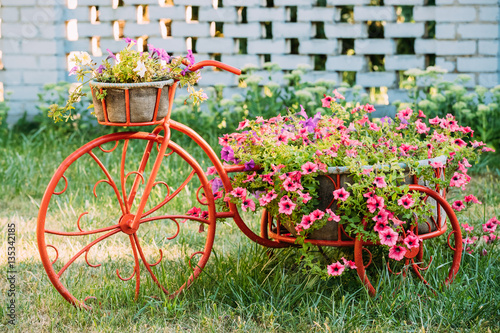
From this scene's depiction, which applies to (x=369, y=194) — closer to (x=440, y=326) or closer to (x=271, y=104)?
(x=440, y=326)

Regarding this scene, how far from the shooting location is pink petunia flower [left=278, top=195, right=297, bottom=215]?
214 centimetres

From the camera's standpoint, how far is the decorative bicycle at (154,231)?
221 cm

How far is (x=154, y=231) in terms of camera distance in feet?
10.7

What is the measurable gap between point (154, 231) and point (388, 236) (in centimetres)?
152

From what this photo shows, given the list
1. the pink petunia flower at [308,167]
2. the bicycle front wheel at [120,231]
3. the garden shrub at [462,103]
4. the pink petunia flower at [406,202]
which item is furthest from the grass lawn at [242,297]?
the garden shrub at [462,103]

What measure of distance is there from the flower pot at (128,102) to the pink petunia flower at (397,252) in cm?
98

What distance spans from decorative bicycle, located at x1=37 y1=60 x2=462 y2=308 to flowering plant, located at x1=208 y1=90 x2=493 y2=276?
0.05 meters

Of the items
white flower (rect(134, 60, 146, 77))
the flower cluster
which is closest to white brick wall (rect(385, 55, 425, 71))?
the flower cluster

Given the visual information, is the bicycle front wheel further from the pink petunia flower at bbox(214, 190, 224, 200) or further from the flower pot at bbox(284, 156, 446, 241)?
the flower pot at bbox(284, 156, 446, 241)

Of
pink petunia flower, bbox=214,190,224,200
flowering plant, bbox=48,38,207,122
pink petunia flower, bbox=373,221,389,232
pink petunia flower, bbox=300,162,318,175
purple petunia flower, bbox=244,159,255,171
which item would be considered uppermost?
flowering plant, bbox=48,38,207,122

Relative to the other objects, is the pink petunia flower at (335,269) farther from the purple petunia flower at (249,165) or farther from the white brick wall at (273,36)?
the white brick wall at (273,36)

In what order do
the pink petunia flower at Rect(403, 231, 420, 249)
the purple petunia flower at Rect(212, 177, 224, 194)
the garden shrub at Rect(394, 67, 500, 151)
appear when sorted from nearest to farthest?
the pink petunia flower at Rect(403, 231, 420, 249), the purple petunia flower at Rect(212, 177, 224, 194), the garden shrub at Rect(394, 67, 500, 151)

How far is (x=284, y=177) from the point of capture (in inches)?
85.2

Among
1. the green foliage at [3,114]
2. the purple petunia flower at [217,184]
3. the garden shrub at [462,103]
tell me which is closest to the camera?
the purple petunia flower at [217,184]
